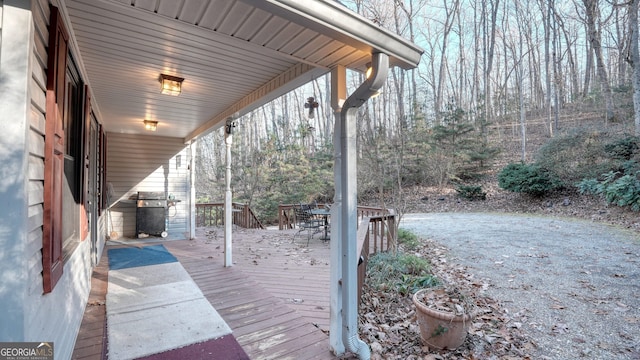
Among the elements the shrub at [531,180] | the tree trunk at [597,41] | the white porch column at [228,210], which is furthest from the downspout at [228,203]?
the tree trunk at [597,41]

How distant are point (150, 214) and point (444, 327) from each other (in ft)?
21.6

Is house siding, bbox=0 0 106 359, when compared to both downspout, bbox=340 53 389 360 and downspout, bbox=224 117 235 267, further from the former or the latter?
downspout, bbox=224 117 235 267

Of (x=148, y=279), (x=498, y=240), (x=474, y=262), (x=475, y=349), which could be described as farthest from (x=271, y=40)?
(x=498, y=240)

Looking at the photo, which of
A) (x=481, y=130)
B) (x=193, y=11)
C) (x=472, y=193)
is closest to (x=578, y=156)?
(x=472, y=193)

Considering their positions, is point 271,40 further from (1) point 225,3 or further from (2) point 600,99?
(2) point 600,99

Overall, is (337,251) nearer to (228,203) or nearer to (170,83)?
(170,83)

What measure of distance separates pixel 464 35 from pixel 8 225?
21.5 meters

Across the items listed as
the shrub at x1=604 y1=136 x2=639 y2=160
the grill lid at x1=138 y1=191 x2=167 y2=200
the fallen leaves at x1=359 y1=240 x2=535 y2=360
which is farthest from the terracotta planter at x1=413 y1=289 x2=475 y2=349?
the shrub at x1=604 y1=136 x2=639 y2=160

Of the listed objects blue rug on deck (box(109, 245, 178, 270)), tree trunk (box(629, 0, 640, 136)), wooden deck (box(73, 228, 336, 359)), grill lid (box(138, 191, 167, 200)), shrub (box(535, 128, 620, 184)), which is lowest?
wooden deck (box(73, 228, 336, 359))

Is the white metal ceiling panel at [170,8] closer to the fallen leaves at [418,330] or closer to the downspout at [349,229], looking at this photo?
the downspout at [349,229]

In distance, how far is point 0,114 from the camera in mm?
1266

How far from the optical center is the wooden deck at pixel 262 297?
2.41 metres

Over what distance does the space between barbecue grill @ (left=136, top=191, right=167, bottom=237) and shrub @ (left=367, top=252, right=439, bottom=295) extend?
4967 millimetres

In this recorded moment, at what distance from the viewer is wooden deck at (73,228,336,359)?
2.41 metres
